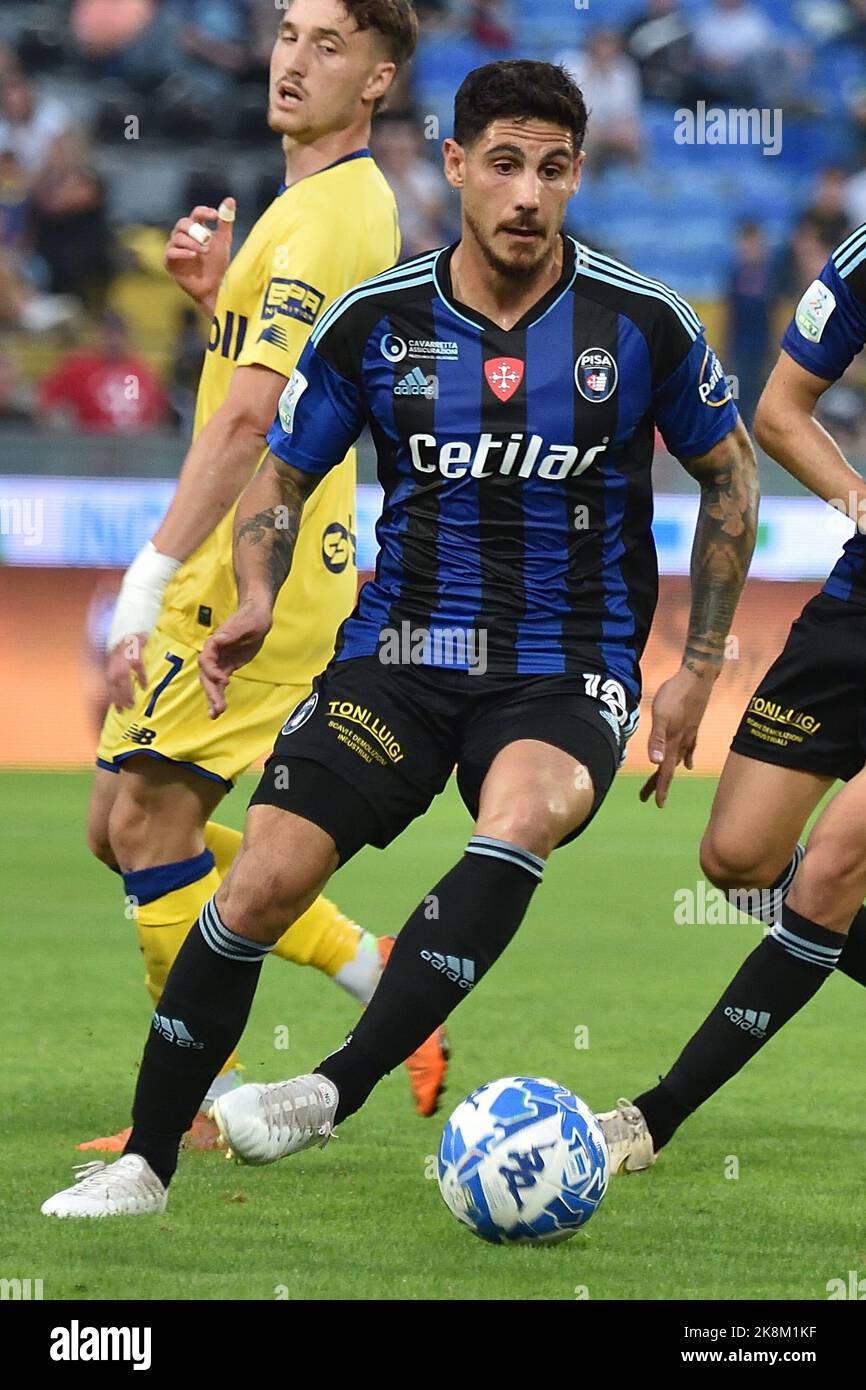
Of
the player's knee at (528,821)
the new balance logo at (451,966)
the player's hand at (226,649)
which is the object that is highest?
the player's hand at (226,649)

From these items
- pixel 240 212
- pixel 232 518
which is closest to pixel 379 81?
pixel 232 518

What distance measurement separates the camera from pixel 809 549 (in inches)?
449

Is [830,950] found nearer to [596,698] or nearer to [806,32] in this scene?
Answer: [596,698]

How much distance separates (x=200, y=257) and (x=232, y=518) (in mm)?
650

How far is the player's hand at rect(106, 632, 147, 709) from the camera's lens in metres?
4.06

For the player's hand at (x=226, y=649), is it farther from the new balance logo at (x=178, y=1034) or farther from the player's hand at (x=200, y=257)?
the player's hand at (x=200, y=257)

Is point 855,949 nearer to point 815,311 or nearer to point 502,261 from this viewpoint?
point 815,311

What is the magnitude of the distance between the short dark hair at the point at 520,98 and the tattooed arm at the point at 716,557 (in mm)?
650

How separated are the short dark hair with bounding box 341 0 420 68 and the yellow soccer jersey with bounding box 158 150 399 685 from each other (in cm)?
25

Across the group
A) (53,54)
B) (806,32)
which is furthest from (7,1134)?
(806,32)

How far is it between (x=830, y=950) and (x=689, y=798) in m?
6.80

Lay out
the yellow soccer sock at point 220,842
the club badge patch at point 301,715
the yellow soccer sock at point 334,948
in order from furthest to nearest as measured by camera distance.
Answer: the yellow soccer sock at point 220,842, the yellow soccer sock at point 334,948, the club badge patch at point 301,715

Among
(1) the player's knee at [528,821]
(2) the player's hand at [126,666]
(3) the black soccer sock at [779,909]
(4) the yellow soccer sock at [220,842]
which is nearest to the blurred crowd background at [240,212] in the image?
(4) the yellow soccer sock at [220,842]

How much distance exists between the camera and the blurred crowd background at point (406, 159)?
13.8m
